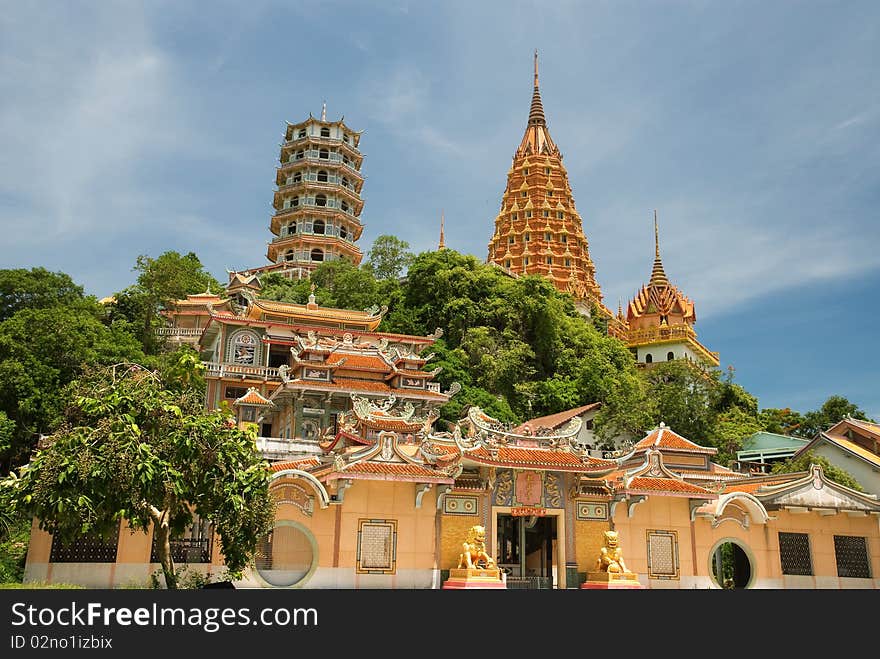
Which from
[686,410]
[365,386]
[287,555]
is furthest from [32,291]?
[686,410]

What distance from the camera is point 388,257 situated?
5991 cm

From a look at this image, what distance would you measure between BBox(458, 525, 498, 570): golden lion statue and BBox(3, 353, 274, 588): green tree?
5.42m

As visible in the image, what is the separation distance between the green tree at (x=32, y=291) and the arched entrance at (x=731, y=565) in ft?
94.4

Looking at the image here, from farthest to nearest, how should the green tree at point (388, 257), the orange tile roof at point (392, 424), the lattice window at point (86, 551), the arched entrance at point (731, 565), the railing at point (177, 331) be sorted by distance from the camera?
the green tree at point (388, 257) < the railing at point (177, 331) < the orange tile roof at point (392, 424) < the arched entrance at point (731, 565) < the lattice window at point (86, 551)

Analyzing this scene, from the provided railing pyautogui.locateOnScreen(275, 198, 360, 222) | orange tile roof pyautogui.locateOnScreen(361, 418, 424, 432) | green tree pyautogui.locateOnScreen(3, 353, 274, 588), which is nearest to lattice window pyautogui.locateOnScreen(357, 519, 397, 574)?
green tree pyautogui.locateOnScreen(3, 353, 274, 588)

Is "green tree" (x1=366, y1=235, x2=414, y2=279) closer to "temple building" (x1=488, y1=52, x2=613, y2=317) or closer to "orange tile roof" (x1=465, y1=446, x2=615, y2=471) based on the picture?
"temple building" (x1=488, y1=52, x2=613, y2=317)

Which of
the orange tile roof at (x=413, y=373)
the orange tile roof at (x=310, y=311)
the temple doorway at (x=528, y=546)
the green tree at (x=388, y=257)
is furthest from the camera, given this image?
the green tree at (x=388, y=257)

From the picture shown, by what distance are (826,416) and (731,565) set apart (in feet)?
88.5

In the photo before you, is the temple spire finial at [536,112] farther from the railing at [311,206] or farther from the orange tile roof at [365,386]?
the orange tile roof at [365,386]

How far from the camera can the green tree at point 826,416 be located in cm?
4847

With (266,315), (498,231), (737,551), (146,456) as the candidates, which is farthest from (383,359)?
(498,231)

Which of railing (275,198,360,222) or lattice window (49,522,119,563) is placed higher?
railing (275,198,360,222)

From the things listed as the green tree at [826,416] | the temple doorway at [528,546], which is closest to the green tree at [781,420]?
the green tree at [826,416]

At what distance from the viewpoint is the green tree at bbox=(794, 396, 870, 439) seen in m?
48.5
